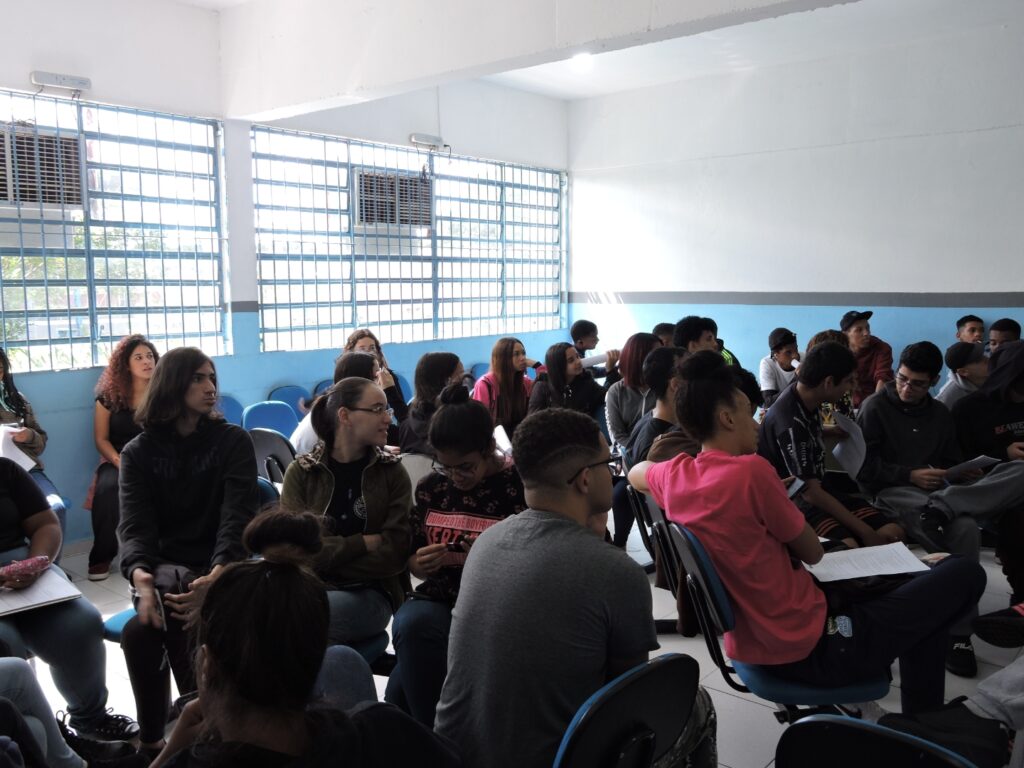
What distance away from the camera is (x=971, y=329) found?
5.87 m

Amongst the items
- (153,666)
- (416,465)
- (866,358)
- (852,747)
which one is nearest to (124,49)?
(416,465)

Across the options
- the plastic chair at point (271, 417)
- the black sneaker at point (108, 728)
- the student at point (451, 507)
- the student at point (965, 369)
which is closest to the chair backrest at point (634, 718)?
the student at point (451, 507)

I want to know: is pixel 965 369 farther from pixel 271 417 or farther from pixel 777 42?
pixel 271 417

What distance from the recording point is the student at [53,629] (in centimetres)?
237

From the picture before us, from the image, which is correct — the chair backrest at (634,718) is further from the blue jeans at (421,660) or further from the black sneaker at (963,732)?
the blue jeans at (421,660)

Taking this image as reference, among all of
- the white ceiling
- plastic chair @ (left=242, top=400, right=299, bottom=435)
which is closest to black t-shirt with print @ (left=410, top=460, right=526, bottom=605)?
plastic chair @ (left=242, top=400, right=299, bottom=435)

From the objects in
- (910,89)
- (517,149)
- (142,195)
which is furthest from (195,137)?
(910,89)

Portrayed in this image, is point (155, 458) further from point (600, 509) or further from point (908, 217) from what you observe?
point (908, 217)

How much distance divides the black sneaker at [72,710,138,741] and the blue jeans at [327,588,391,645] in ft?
2.82

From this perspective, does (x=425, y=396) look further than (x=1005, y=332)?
No

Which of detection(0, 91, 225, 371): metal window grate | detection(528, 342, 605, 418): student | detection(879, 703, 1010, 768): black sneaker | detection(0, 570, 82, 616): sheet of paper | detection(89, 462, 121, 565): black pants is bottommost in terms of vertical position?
detection(89, 462, 121, 565): black pants

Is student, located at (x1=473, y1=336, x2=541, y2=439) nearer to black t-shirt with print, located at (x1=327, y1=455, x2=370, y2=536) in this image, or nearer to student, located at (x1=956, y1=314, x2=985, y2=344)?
black t-shirt with print, located at (x1=327, y1=455, x2=370, y2=536)

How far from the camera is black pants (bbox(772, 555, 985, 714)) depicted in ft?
6.79

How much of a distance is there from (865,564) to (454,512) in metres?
1.18
